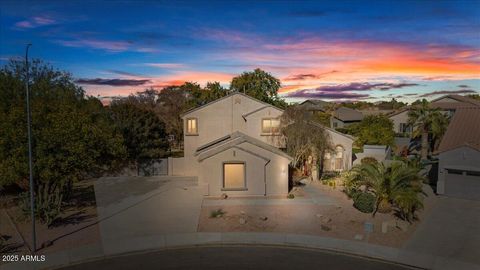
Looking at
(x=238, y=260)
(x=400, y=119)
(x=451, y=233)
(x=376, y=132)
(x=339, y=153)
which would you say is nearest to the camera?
Answer: (x=238, y=260)

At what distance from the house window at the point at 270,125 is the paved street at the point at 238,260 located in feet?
63.4

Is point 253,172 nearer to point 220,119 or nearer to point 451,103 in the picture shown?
point 220,119

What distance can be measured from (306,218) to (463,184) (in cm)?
1185

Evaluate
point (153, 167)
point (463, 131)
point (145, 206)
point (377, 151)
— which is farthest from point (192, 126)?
point (463, 131)

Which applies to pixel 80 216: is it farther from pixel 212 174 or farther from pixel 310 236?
Answer: pixel 310 236

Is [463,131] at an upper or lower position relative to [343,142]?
upper

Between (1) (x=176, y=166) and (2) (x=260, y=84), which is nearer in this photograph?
(1) (x=176, y=166)

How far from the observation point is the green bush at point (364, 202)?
22.6 m

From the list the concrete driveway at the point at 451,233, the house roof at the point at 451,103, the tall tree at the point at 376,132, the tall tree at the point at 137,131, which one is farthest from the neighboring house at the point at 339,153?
the house roof at the point at 451,103

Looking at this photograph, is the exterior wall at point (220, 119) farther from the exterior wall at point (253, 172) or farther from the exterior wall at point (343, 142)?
the exterior wall at point (253, 172)

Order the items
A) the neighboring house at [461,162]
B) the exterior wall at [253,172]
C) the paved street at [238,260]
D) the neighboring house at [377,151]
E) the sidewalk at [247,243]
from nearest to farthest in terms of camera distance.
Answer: the paved street at [238,260]
the sidewalk at [247,243]
the neighboring house at [461,162]
the exterior wall at [253,172]
the neighboring house at [377,151]

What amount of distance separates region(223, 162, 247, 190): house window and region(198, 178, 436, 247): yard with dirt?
1.42 meters

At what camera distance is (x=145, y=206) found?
24.6 metres

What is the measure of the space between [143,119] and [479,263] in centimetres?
3031
